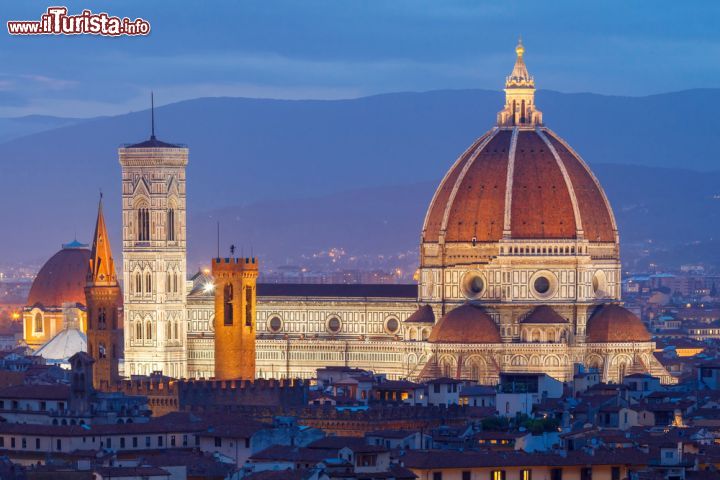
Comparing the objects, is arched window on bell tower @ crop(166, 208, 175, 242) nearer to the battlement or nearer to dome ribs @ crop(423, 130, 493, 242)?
dome ribs @ crop(423, 130, 493, 242)

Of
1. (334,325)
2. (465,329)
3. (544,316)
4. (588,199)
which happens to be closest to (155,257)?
(334,325)

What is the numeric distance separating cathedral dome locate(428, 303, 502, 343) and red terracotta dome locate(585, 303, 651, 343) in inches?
193

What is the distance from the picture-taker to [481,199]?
156250mm

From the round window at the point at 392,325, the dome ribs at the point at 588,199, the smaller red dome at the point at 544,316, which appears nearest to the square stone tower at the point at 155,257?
the round window at the point at 392,325

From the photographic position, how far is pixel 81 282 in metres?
191

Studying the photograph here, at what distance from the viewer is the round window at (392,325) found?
159 metres

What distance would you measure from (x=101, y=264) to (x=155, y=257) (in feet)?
32.6

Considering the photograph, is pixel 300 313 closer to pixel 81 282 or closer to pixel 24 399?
→ pixel 81 282

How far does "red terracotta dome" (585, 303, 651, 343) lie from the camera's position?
15325 cm

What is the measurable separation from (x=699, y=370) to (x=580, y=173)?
1867 centimetres

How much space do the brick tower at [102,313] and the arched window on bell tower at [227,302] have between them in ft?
16.5

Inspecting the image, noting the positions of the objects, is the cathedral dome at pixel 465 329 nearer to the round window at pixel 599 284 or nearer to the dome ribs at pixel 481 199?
the dome ribs at pixel 481 199

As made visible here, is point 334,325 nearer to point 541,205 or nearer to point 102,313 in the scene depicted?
point 541,205

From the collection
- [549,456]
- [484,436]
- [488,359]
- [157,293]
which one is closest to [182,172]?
[157,293]
